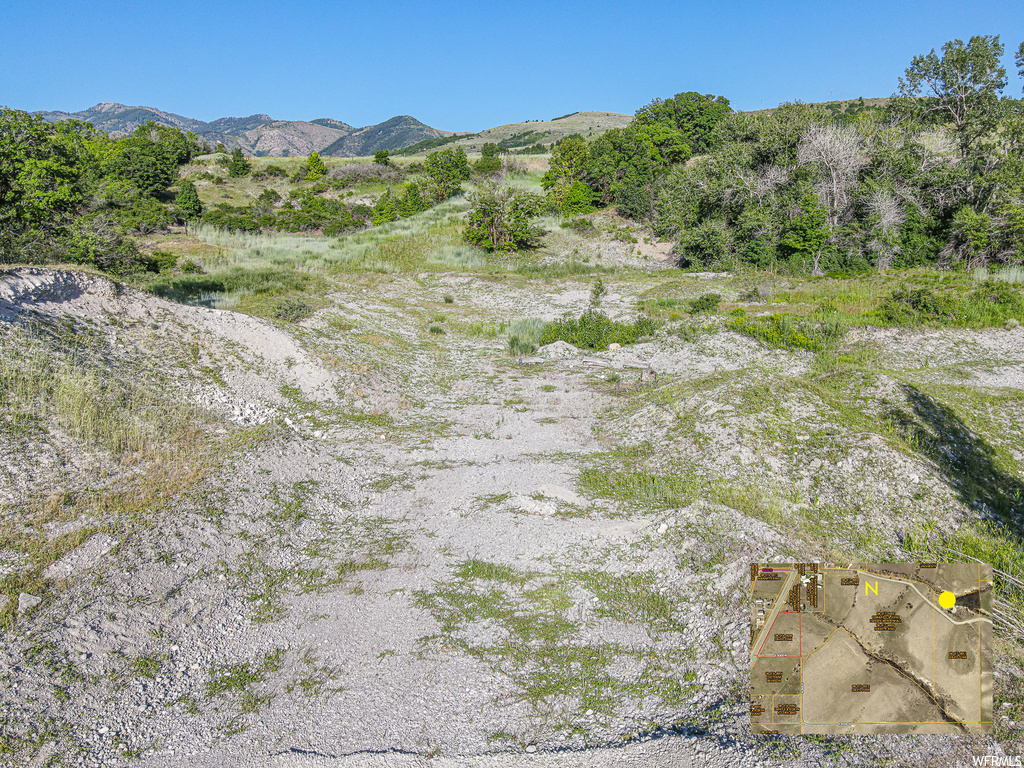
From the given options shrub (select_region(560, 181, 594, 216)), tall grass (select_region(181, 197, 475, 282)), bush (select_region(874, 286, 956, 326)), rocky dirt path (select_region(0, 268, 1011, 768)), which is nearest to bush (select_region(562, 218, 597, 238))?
shrub (select_region(560, 181, 594, 216))

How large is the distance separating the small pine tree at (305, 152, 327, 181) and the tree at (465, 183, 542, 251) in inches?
1163

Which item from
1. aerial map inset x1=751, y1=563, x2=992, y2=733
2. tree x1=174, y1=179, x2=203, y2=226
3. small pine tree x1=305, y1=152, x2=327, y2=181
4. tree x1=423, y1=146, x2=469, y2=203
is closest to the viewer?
aerial map inset x1=751, y1=563, x2=992, y2=733

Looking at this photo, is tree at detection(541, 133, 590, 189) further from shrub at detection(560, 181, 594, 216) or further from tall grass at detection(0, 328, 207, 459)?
tall grass at detection(0, 328, 207, 459)

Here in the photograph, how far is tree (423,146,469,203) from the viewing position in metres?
44.6

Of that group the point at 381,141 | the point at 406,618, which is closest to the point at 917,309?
the point at 406,618

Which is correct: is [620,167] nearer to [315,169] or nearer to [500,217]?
[500,217]

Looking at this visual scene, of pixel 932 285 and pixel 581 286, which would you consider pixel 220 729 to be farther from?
pixel 932 285

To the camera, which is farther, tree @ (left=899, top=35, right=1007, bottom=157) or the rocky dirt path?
tree @ (left=899, top=35, right=1007, bottom=157)

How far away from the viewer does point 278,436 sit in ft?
30.9

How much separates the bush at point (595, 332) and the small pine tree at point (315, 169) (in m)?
44.9

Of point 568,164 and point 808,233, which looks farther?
point 568,164

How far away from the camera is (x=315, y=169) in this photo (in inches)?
2154

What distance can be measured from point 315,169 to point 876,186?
160 ft

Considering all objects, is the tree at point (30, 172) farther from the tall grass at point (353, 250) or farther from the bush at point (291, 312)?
the tall grass at point (353, 250)
